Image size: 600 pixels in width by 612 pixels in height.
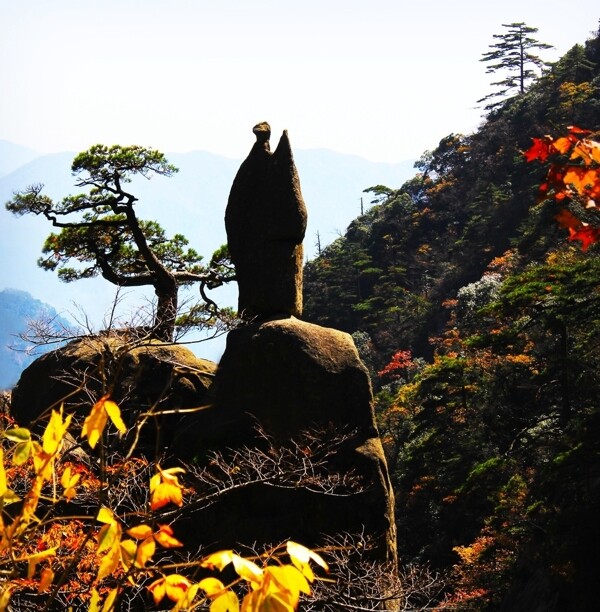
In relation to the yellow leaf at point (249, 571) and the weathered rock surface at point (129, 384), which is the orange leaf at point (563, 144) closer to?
the yellow leaf at point (249, 571)

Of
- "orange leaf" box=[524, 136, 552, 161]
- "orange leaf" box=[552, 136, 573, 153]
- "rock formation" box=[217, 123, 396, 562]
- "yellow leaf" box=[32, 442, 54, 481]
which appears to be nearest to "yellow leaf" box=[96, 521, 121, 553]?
"yellow leaf" box=[32, 442, 54, 481]

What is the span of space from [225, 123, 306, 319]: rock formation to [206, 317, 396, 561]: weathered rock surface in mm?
921

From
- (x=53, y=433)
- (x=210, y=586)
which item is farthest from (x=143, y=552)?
(x=53, y=433)

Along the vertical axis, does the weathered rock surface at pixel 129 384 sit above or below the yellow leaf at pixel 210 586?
below

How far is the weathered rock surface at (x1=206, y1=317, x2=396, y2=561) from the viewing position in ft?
34.5

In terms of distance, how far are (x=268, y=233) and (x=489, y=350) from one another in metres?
13.8

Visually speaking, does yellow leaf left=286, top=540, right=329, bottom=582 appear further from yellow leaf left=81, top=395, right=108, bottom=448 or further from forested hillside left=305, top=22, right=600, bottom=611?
forested hillside left=305, top=22, right=600, bottom=611

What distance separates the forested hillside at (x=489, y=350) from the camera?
42.3 ft

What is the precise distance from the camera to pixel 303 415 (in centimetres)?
1091

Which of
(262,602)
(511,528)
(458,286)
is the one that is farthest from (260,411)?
(458,286)

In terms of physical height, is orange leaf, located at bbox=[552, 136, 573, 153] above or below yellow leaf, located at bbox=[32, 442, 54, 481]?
above

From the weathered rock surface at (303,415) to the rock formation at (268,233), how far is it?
0.92 meters

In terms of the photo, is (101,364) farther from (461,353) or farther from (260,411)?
(461,353)

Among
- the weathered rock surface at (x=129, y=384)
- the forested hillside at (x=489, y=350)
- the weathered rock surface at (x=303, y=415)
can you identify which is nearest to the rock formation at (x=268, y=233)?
the weathered rock surface at (x=303, y=415)
